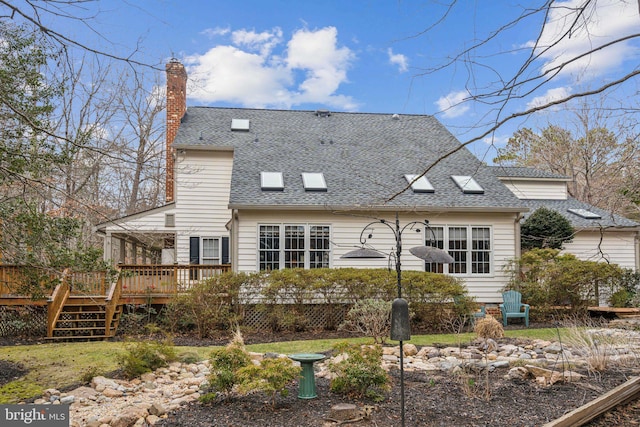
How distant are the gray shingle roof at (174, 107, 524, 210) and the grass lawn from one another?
3647mm

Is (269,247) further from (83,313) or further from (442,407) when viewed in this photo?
(442,407)

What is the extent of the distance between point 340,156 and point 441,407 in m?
11.2

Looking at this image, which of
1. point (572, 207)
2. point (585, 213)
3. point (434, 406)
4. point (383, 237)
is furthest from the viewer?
point (572, 207)

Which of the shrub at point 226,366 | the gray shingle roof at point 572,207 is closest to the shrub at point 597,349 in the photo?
the shrub at point 226,366

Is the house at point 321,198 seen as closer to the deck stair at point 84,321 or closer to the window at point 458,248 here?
the window at point 458,248

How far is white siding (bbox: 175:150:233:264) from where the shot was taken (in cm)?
1512

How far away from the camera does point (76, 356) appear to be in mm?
8766

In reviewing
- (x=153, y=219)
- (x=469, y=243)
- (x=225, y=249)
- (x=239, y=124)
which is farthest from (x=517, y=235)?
(x=153, y=219)

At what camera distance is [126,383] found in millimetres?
6586

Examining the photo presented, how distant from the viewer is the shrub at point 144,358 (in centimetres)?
684

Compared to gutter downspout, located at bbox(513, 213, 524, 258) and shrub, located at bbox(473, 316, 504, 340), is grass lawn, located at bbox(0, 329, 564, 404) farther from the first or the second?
gutter downspout, located at bbox(513, 213, 524, 258)

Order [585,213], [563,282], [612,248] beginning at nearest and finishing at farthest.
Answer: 1. [563,282]
2. [612,248]
3. [585,213]

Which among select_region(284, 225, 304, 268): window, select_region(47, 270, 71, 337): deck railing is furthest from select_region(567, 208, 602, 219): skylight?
select_region(47, 270, 71, 337): deck railing

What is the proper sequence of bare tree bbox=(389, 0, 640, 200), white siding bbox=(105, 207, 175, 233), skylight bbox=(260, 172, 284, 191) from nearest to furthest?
bare tree bbox=(389, 0, 640, 200) < skylight bbox=(260, 172, 284, 191) < white siding bbox=(105, 207, 175, 233)
